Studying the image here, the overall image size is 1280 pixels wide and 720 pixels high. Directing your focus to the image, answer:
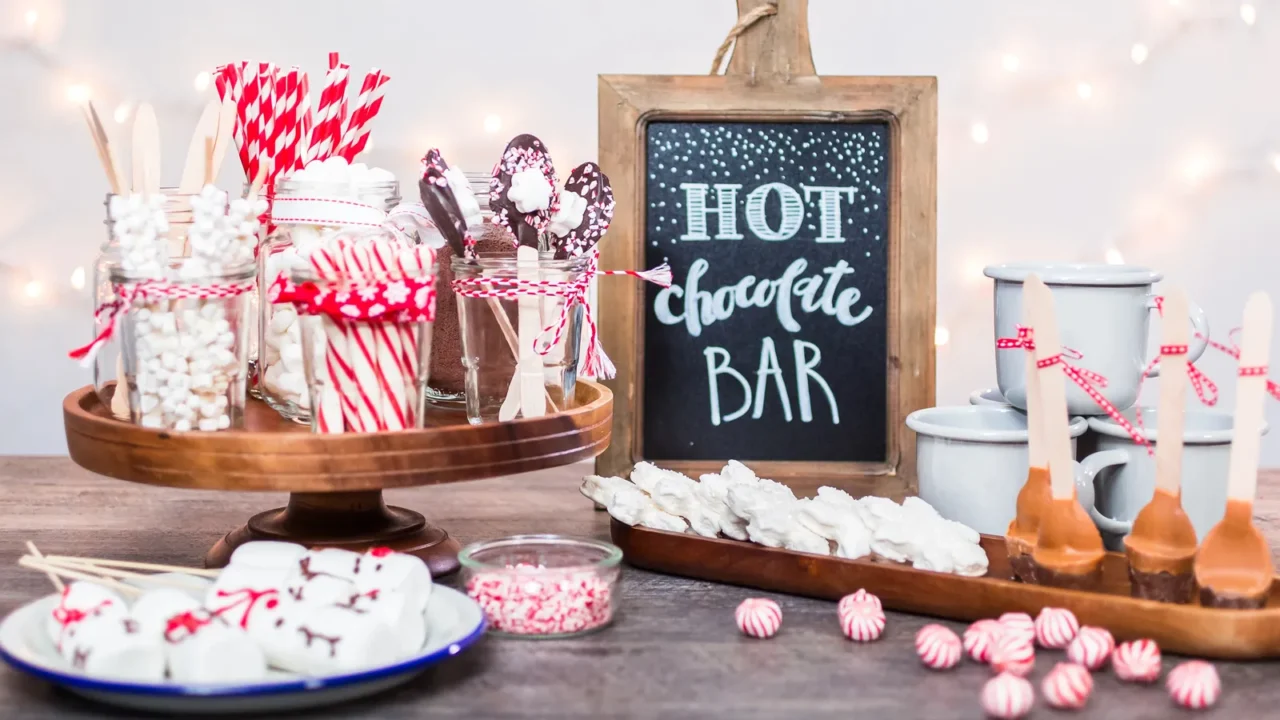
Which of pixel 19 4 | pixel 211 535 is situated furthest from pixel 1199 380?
Result: pixel 19 4

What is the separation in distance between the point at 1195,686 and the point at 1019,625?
115 mm

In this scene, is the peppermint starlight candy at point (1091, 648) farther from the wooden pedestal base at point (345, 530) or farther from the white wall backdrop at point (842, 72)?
the white wall backdrop at point (842, 72)

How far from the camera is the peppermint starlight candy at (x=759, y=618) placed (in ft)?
2.87

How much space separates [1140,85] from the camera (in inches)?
91.7

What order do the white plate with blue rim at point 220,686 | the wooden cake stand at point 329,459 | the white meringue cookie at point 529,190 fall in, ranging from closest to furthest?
the white plate with blue rim at point 220,686, the wooden cake stand at point 329,459, the white meringue cookie at point 529,190

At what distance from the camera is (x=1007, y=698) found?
2.37 ft

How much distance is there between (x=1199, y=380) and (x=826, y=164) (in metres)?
0.48

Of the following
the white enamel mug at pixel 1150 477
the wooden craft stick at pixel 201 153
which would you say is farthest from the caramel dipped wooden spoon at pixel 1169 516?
the wooden craft stick at pixel 201 153

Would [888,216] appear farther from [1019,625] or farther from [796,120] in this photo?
[1019,625]

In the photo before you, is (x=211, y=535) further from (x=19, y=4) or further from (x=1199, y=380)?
(x=19, y=4)

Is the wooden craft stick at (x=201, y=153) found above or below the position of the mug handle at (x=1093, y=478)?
above

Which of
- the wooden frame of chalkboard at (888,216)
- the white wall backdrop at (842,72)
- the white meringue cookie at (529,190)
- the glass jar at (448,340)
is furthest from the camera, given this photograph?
the white wall backdrop at (842,72)

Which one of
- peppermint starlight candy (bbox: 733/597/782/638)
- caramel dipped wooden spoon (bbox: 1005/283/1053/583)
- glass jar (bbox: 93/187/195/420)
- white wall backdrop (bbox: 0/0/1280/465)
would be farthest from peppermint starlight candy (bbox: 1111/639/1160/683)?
white wall backdrop (bbox: 0/0/1280/465)

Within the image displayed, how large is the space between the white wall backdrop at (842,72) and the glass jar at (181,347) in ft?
4.39
